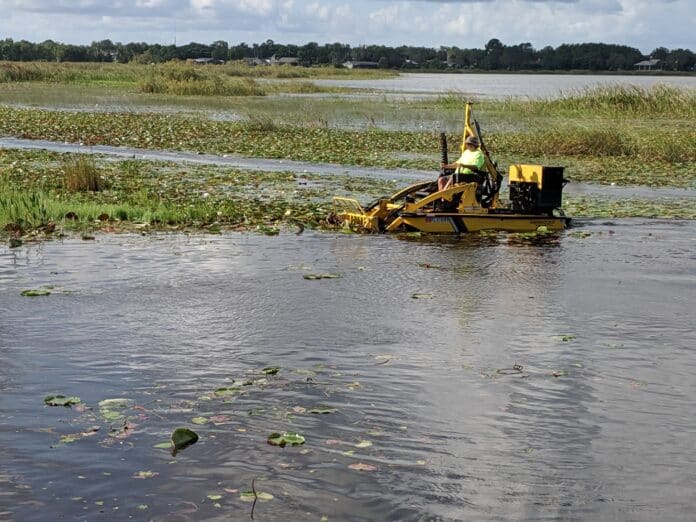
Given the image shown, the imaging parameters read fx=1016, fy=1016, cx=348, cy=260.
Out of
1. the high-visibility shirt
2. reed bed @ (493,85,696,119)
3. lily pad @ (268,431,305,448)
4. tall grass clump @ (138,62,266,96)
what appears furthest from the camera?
tall grass clump @ (138,62,266,96)

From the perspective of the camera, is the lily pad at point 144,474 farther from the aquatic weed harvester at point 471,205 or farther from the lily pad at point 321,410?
the aquatic weed harvester at point 471,205

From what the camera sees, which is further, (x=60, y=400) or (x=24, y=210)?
(x=24, y=210)

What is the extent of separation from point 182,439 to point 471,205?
993cm

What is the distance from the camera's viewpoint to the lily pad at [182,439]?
7.23 meters

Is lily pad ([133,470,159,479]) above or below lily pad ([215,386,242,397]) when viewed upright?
below

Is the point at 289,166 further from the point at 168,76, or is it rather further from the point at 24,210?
the point at 168,76

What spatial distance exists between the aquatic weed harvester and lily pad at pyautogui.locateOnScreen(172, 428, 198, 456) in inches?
365

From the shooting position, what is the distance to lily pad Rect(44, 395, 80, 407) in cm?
805

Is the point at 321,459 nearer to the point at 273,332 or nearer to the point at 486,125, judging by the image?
the point at 273,332

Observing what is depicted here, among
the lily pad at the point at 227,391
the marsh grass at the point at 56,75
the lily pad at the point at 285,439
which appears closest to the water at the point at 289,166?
the lily pad at the point at 227,391

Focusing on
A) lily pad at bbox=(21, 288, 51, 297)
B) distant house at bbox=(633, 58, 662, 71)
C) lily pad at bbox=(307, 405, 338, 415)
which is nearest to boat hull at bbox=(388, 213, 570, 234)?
lily pad at bbox=(21, 288, 51, 297)

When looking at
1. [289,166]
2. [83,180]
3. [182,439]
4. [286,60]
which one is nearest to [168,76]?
[289,166]

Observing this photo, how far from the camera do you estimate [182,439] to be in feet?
23.8

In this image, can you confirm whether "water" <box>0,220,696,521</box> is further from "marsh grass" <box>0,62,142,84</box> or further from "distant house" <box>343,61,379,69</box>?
"distant house" <box>343,61,379,69</box>
